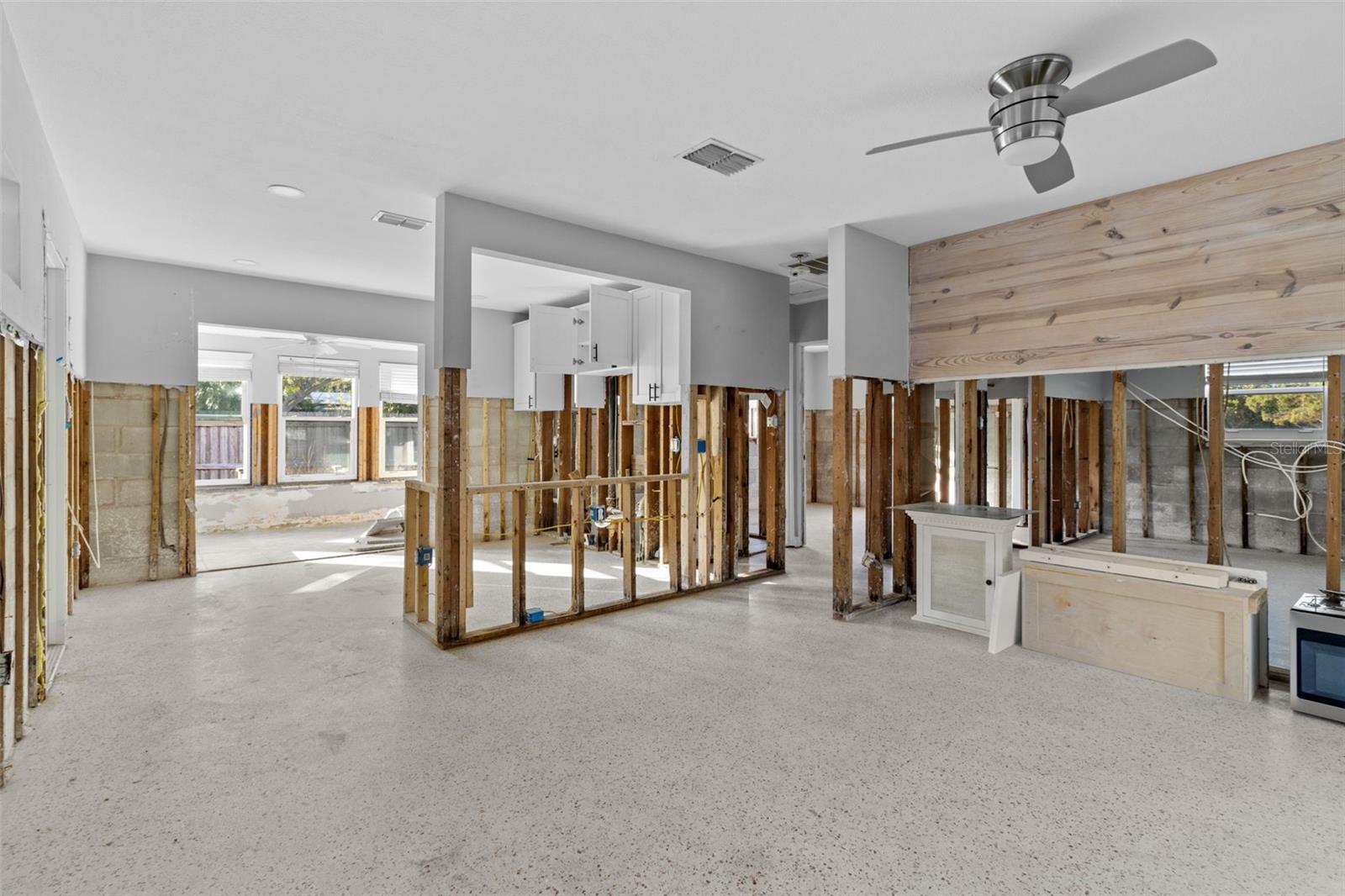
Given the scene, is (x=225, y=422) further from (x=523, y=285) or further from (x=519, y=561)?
(x=519, y=561)

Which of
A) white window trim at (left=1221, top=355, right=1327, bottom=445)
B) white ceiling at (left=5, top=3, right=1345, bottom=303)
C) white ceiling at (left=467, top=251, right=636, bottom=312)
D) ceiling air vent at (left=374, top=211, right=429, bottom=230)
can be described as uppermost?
white ceiling at (left=467, top=251, right=636, bottom=312)

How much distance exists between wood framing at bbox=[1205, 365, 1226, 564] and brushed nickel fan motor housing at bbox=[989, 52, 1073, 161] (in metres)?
2.07

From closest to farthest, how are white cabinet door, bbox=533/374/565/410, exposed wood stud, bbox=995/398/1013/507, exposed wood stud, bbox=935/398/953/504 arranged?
exposed wood stud, bbox=935/398/953/504, exposed wood stud, bbox=995/398/1013/507, white cabinet door, bbox=533/374/565/410

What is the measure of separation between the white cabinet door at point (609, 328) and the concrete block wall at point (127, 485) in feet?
12.4

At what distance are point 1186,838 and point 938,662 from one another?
1619 mm

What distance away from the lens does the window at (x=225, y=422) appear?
8.53m

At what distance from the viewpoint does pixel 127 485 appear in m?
5.51

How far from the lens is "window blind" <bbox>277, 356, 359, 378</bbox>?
28.9ft

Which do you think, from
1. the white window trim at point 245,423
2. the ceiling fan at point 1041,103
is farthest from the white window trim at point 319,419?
the ceiling fan at point 1041,103

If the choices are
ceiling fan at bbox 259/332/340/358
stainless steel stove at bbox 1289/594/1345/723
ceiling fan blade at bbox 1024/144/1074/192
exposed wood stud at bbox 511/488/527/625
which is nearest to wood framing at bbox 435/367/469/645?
exposed wood stud at bbox 511/488/527/625

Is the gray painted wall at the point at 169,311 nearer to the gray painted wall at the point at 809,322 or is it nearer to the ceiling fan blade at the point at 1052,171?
the gray painted wall at the point at 809,322

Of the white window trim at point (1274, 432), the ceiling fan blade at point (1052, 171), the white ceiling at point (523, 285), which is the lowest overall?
the white window trim at point (1274, 432)

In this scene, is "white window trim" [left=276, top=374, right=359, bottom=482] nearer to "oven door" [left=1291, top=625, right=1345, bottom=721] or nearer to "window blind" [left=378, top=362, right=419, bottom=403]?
"window blind" [left=378, top=362, right=419, bottom=403]

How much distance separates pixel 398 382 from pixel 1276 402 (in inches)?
418
